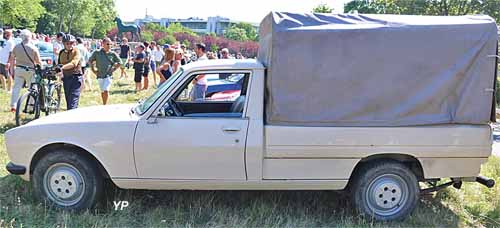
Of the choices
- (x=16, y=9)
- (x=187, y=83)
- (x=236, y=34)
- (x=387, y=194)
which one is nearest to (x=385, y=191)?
(x=387, y=194)

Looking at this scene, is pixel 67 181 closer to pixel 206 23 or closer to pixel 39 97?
pixel 39 97

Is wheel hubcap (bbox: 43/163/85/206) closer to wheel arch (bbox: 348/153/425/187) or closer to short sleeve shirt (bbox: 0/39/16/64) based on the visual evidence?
wheel arch (bbox: 348/153/425/187)

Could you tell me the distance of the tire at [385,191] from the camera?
4348mm

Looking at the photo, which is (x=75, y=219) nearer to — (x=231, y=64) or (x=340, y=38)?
(x=231, y=64)

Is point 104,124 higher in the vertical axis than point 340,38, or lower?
lower

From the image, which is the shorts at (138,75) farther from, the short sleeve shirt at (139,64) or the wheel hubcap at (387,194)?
the wheel hubcap at (387,194)

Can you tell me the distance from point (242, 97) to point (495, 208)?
3.13m

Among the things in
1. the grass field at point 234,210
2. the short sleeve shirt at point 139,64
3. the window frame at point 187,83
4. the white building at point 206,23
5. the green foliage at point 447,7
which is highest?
the white building at point 206,23

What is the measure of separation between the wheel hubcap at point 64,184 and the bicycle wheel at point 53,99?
155 inches

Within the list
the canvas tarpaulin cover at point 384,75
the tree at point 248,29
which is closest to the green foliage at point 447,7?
the canvas tarpaulin cover at point 384,75

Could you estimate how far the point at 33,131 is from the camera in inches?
166

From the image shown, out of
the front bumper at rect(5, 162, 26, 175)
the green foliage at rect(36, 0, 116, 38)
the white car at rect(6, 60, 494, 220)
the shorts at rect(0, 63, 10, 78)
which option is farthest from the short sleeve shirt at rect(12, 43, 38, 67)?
the green foliage at rect(36, 0, 116, 38)

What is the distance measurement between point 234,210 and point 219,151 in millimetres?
784

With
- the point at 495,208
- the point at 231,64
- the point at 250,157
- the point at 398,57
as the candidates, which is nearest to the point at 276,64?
the point at 231,64
